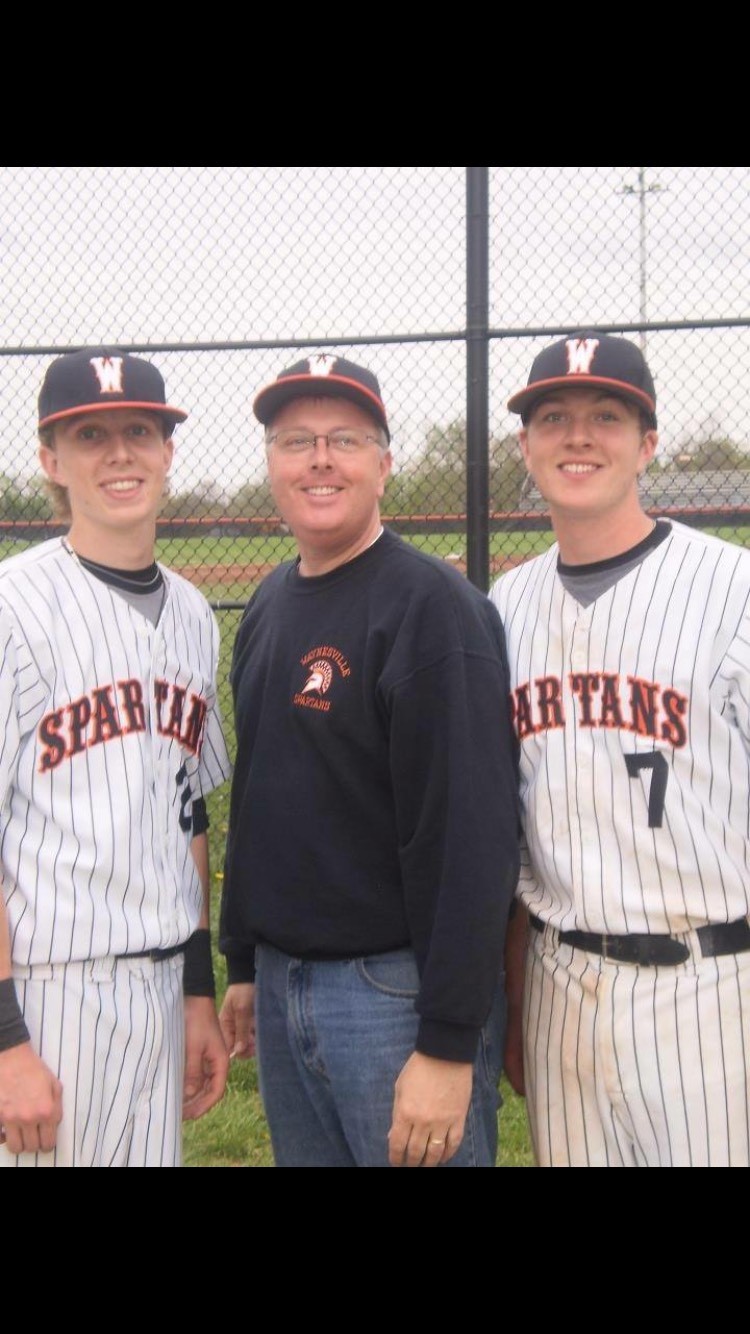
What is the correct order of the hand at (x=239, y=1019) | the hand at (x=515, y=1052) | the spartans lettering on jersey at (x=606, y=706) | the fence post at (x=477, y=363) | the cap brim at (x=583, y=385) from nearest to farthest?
the spartans lettering on jersey at (x=606, y=706) < the cap brim at (x=583, y=385) < the hand at (x=515, y=1052) < the hand at (x=239, y=1019) < the fence post at (x=477, y=363)

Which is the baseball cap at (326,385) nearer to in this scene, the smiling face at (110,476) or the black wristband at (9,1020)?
the smiling face at (110,476)

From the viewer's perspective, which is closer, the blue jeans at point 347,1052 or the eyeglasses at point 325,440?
the blue jeans at point 347,1052

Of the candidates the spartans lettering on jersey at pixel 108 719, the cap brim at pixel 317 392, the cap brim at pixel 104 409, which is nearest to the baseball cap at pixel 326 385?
the cap brim at pixel 317 392

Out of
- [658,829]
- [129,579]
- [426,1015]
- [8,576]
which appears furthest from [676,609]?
[8,576]

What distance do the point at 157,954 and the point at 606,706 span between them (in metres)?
1.03

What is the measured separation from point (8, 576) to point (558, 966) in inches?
52.7

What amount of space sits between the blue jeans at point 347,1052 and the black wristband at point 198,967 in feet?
0.66

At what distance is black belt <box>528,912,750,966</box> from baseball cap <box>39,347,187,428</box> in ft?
4.65

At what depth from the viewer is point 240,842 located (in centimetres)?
232

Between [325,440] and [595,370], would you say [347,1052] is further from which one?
[595,370]

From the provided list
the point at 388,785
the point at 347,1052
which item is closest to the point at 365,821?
the point at 388,785

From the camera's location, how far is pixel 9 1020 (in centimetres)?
204

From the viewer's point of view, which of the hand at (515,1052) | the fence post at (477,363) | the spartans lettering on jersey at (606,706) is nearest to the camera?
the spartans lettering on jersey at (606,706)

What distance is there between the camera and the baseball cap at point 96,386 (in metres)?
2.27
